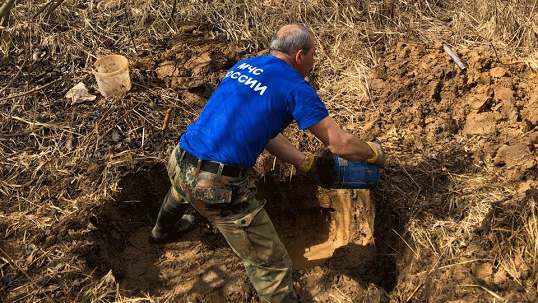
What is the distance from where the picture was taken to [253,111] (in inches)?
120

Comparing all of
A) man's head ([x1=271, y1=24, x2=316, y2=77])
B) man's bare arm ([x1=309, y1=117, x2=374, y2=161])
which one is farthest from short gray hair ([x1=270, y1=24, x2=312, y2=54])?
man's bare arm ([x1=309, y1=117, x2=374, y2=161])

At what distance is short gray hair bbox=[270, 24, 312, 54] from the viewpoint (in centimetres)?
321

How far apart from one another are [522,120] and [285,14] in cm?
258

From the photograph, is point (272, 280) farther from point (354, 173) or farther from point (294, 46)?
point (294, 46)

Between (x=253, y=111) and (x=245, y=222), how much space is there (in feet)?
2.23

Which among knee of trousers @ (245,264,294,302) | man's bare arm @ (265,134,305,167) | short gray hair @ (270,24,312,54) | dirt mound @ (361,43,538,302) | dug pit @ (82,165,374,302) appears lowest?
dug pit @ (82,165,374,302)

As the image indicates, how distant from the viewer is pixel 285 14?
5.60m

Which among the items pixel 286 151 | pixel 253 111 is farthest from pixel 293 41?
pixel 286 151

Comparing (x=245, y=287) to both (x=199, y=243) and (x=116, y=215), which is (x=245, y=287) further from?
(x=116, y=215)

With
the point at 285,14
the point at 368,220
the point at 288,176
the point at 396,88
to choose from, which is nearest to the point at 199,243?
the point at 288,176

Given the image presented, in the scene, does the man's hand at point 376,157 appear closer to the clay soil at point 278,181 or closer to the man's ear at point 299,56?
the clay soil at point 278,181

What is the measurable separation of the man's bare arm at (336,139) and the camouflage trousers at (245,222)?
0.58 m

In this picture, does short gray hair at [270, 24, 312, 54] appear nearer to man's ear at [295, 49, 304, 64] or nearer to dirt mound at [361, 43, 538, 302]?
man's ear at [295, 49, 304, 64]

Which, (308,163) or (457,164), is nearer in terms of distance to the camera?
(308,163)
